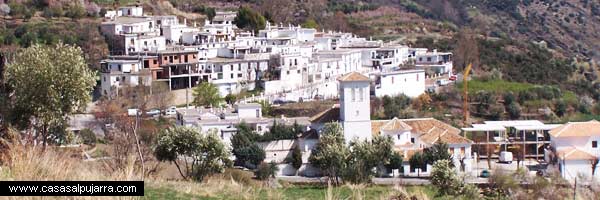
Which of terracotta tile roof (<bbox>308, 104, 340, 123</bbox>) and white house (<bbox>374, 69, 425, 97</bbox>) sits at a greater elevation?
white house (<bbox>374, 69, 425, 97</bbox>)

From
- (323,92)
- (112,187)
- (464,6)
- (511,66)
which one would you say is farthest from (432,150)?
(464,6)

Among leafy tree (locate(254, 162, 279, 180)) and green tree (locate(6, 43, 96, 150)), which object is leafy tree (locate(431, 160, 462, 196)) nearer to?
leafy tree (locate(254, 162, 279, 180))

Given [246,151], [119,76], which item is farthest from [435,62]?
[246,151]

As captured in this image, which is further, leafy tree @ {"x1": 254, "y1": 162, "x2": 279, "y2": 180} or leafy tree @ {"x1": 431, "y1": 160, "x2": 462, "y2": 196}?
leafy tree @ {"x1": 254, "y1": 162, "x2": 279, "y2": 180}

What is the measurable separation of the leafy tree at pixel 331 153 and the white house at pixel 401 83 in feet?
34.5

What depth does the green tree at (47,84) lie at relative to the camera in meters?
14.0

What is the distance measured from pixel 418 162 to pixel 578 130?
493cm

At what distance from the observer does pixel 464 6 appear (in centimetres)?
6800

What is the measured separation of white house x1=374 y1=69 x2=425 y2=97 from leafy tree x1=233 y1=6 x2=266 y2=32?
8.89 metres

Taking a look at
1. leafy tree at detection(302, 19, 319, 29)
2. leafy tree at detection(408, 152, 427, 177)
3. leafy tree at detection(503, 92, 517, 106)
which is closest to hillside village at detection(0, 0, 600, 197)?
leafy tree at detection(408, 152, 427, 177)

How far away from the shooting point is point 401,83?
34312 mm

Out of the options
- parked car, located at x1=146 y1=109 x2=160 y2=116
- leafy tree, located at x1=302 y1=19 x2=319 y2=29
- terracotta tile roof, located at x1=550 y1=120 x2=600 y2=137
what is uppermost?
leafy tree, located at x1=302 y1=19 x2=319 y2=29

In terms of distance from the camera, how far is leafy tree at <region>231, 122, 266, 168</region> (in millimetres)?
23984

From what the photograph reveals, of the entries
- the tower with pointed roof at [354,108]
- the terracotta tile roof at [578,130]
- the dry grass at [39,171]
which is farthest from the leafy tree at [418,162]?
the dry grass at [39,171]
